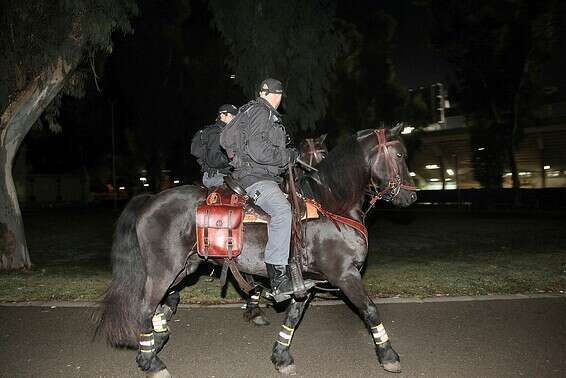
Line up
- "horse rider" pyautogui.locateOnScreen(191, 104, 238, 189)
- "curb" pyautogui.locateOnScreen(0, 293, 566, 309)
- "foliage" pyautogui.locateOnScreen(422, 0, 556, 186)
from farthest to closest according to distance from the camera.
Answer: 1. "foliage" pyautogui.locateOnScreen(422, 0, 556, 186)
2. "curb" pyautogui.locateOnScreen(0, 293, 566, 309)
3. "horse rider" pyautogui.locateOnScreen(191, 104, 238, 189)

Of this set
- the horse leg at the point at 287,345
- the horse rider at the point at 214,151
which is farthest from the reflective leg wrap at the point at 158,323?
the horse rider at the point at 214,151

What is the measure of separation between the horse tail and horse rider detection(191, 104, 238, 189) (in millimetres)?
1665

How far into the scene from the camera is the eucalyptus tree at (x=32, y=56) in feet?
33.7

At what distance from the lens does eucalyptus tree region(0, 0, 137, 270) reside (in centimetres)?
1028

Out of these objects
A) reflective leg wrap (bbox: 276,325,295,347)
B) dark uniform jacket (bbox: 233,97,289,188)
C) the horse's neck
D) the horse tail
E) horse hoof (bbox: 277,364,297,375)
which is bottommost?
horse hoof (bbox: 277,364,297,375)

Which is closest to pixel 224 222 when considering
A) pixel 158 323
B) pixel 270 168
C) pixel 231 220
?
pixel 231 220

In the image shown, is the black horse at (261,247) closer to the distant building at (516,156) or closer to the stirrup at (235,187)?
the stirrup at (235,187)

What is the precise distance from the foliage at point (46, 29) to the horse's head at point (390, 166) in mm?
7080

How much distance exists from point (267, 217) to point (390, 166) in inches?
58.0

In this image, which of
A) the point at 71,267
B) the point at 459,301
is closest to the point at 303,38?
the point at 71,267

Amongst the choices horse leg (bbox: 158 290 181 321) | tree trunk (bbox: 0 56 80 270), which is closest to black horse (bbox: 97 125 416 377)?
horse leg (bbox: 158 290 181 321)

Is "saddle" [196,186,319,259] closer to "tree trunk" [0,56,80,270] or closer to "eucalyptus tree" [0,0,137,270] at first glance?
"eucalyptus tree" [0,0,137,270]

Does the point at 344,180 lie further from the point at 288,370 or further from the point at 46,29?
the point at 46,29

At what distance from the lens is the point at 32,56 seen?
34.3 ft
